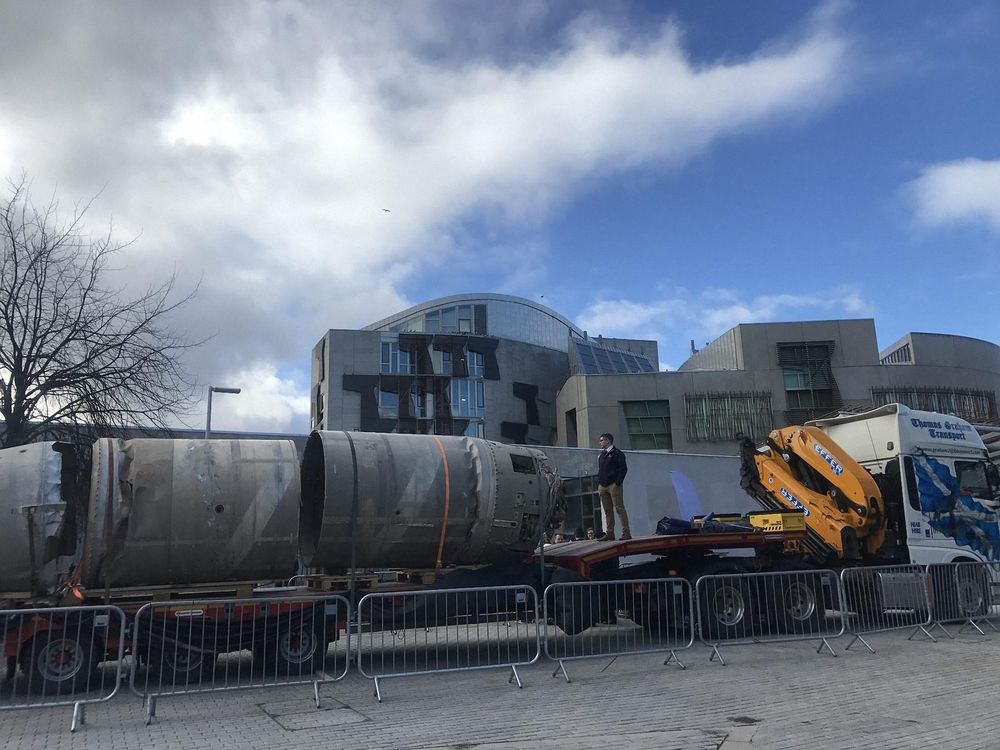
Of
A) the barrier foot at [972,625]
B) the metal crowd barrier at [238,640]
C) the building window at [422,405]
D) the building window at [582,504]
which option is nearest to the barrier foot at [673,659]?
the metal crowd barrier at [238,640]

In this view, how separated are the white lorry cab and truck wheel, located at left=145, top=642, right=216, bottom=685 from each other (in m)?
11.1

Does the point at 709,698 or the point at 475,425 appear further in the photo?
the point at 475,425

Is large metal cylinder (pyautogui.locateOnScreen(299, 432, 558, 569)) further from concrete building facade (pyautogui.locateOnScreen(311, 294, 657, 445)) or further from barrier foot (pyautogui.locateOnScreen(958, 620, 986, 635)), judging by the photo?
concrete building facade (pyautogui.locateOnScreen(311, 294, 657, 445))

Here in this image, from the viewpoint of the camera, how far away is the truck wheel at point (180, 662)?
28.6 feet

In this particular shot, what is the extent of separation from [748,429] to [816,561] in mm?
31166

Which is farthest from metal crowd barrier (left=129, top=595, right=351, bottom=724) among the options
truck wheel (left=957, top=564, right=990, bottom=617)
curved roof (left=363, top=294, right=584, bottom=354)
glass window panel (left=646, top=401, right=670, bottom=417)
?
curved roof (left=363, top=294, right=584, bottom=354)

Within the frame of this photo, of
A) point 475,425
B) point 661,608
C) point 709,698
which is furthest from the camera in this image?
point 475,425

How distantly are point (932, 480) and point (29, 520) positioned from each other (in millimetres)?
13592

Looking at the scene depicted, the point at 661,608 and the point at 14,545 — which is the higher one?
the point at 14,545

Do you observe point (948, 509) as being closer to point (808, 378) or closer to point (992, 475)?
point (992, 475)

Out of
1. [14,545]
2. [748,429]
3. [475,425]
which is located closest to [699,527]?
[14,545]

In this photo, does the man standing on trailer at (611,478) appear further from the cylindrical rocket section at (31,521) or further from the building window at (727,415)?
the building window at (727,415)

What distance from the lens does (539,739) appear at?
6336 millimetres

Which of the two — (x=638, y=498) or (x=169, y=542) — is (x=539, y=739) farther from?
(x=638, y=498)
